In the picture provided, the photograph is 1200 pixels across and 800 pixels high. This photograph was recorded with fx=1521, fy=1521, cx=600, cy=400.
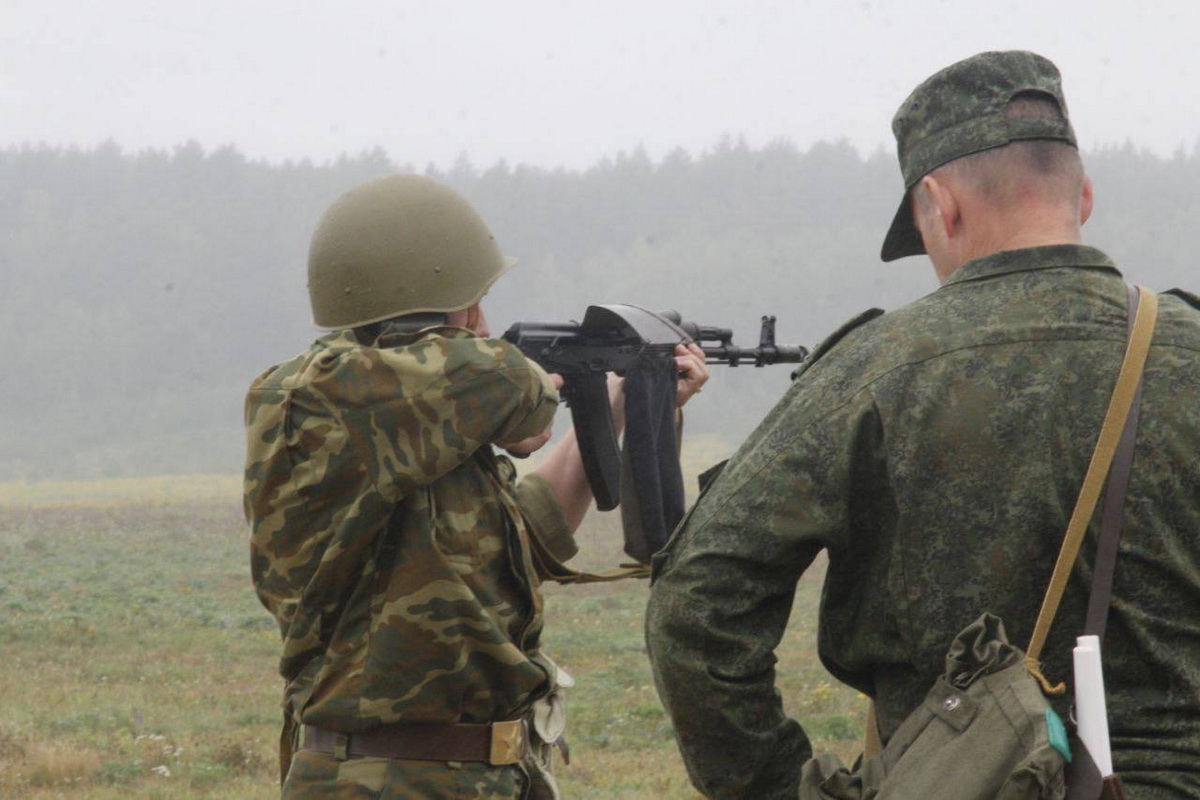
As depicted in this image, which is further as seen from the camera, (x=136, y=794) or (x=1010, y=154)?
(x=136, y=794)

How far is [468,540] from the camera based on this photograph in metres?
3.39

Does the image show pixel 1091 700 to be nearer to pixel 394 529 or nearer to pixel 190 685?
pixel 394 529

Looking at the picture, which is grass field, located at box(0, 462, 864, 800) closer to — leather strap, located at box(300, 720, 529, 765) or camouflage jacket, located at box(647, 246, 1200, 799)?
leather strap, located at box(300, 720, 529, 765)

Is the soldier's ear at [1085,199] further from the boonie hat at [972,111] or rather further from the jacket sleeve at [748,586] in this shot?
the jacket sleeve at [748,586]

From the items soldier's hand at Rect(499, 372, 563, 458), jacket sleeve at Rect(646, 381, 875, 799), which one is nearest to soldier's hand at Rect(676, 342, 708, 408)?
soldier's hand at Rect(499, 372, 563, 458)

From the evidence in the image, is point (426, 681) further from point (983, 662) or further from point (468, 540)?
point (983, 662)

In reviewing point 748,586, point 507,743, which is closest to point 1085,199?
point 748,586

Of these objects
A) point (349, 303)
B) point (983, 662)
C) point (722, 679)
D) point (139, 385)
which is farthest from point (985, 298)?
point (139, 385)

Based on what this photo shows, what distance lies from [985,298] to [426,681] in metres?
1.48

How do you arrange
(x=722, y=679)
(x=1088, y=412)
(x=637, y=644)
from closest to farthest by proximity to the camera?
(x=1088, y=412) → (x=722, y=679) → (x=637, y=644)

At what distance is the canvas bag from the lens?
7.45 ft

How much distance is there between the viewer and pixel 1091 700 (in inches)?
91.3

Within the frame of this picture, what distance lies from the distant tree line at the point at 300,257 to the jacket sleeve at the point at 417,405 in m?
78.0

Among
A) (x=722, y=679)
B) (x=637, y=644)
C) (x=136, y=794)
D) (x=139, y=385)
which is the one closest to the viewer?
(x=722, y=679)
